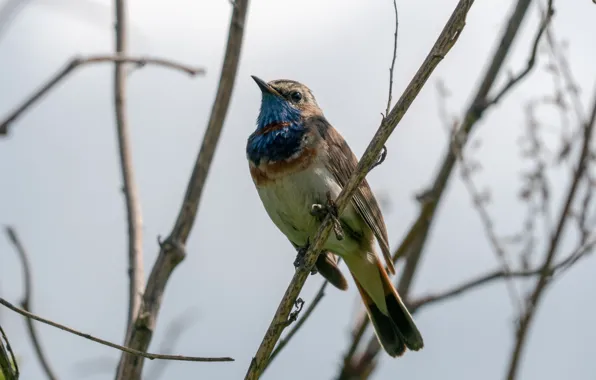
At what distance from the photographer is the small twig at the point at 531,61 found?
16.2 ft

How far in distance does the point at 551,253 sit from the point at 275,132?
2386 mm

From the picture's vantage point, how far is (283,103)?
6.62m

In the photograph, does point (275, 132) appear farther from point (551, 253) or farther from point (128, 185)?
point (551, 253)

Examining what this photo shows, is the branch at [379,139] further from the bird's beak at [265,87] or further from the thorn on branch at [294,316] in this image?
the bird's beak at [265,87]

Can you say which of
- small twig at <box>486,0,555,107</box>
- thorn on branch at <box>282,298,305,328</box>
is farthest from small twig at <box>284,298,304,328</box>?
small twig at <box>486,0,555,107</box>

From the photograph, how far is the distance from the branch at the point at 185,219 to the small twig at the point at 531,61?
1633 mm

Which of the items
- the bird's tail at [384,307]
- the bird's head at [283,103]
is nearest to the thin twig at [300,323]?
Answer: the bird's tail at [384,307]

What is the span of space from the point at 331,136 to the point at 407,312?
1350mm

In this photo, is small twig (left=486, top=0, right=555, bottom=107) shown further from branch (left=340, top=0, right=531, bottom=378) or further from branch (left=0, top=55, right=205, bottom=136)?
branch (left=0, top=55, right=205, bottom=136)

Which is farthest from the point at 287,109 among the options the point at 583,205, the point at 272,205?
the point at 583,205

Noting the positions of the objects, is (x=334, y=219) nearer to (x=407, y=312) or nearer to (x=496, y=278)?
(x=496, y=278)

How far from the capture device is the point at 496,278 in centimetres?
536

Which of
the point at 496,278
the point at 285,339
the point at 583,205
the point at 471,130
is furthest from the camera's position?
the point at 471,130

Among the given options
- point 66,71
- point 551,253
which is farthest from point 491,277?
point 66,71
